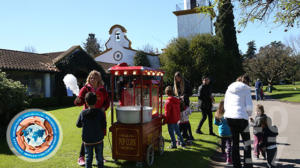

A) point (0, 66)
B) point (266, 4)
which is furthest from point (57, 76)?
point (266, 4)

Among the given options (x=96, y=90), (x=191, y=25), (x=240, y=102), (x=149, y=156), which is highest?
(x=191, y=25)

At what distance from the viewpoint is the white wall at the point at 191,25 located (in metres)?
34.8

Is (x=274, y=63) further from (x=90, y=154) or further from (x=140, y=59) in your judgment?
(x=90, y=154)

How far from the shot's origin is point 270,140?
4.57 m

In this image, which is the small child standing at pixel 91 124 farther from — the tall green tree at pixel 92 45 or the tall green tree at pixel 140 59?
the tall green tree at pixel 92 45

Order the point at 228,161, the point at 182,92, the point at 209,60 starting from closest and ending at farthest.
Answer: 1. the point at 228,161
2. the point at 182,92
3. the point at 209,60

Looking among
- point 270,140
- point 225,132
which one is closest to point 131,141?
point 225,132

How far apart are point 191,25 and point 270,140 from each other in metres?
32.8

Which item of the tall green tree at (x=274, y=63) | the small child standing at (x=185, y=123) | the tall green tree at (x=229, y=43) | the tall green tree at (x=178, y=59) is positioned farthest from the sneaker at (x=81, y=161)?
the tall green tree at (x=274, y=63)

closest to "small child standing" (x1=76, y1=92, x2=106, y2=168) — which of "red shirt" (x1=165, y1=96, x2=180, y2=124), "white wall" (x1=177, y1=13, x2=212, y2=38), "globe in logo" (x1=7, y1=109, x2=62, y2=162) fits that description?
"globe in logo" (x1=7, y1=109, x2=62, y2=162)

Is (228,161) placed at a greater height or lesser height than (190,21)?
lesser

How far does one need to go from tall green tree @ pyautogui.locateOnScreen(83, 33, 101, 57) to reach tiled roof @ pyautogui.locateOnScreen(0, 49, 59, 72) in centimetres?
4224

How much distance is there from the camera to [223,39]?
29078 mm

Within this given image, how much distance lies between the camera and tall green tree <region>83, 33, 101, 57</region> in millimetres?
63031
